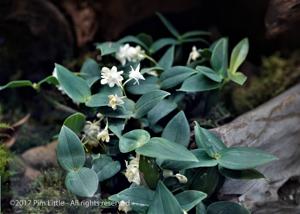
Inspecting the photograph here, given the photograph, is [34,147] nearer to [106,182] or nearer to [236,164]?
[106,182]

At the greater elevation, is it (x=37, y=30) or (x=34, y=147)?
(x=37, y=30)

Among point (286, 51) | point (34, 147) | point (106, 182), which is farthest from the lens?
point (286, 51)

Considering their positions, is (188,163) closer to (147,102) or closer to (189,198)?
(189,198)

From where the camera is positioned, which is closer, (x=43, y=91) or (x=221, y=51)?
(x=221, y=51)

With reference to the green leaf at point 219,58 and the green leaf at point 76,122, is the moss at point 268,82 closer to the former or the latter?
the green leaf at point 219,58

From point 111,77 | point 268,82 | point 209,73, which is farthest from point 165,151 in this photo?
point 268,82

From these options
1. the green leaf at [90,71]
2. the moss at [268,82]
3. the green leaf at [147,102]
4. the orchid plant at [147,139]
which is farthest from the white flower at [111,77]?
the moss at [268,82]

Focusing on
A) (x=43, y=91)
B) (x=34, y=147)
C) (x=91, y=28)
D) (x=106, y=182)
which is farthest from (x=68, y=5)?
(x=106, y=182)
